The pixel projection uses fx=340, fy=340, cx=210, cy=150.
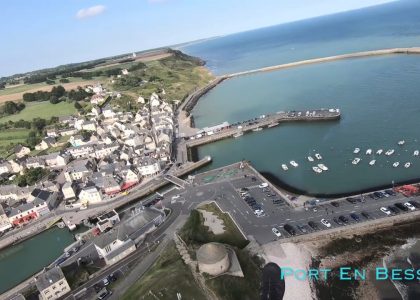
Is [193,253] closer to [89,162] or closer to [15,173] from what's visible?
[89,162]

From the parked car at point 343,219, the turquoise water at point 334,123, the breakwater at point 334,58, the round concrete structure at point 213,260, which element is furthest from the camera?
the breakwater at point 334,58

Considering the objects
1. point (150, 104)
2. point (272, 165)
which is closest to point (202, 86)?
point (150, 104)

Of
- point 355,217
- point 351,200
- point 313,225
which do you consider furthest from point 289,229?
point 351,200

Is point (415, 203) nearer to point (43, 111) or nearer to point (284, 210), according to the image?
point (284, 210)

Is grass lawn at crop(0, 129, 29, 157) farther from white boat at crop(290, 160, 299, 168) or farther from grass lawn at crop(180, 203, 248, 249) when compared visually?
white boat at crop(290, 160, 299, 168)

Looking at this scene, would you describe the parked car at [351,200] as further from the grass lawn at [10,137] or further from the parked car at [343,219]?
the grass lawn at [10,137]

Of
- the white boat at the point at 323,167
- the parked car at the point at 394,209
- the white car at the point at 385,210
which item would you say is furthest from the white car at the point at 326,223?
the white boat at the point at 323,167
